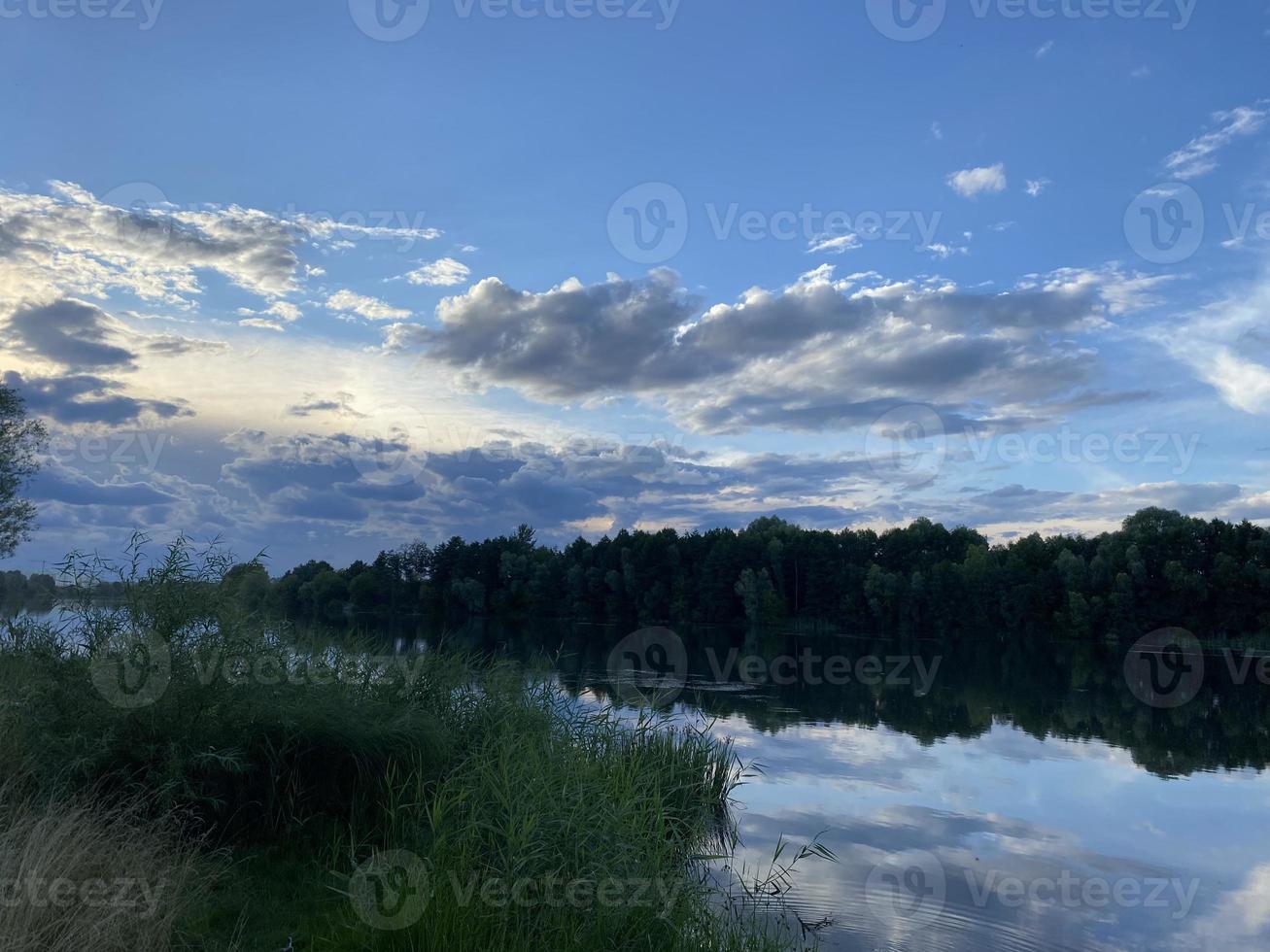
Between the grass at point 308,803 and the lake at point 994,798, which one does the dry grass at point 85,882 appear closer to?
the grass at point 308,803

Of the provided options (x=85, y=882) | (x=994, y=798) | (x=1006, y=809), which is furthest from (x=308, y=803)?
(x=994, y=798)

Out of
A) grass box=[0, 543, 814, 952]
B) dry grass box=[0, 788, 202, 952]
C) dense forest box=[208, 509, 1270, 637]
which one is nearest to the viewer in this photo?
dry grass box=[0, 788, 202, 952]

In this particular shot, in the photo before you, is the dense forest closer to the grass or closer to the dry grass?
the grass

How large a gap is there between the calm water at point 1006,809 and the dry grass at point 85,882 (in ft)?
23.5

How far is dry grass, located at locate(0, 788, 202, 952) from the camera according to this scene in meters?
6.24

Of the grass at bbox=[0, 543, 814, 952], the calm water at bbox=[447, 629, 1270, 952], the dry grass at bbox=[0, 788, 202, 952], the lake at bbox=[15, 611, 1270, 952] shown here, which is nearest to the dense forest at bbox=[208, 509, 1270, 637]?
the lake at bbox=[15, 611, 1270, 952]

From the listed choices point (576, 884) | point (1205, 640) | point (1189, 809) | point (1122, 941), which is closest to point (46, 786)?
point (576, 884)

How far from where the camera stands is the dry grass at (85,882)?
6238mm

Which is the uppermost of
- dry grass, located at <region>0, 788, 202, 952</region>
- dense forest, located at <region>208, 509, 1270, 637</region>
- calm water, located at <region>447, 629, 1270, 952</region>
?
dense forest, located at <region>208, 509, 1270, 637</region>

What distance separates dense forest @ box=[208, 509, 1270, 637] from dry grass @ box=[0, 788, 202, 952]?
211 ft

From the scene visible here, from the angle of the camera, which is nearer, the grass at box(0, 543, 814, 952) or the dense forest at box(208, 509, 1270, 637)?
the grass at box(0, 543, 814, 952)

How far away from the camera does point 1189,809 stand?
19.3m

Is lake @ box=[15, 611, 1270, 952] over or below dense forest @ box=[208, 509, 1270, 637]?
below

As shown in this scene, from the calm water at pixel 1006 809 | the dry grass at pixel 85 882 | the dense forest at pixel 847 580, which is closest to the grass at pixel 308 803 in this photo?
the dry grass at pixel 85 882
